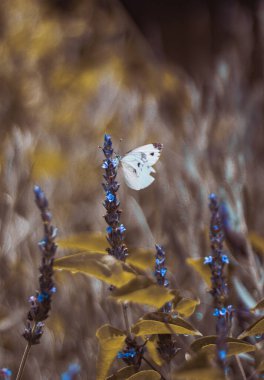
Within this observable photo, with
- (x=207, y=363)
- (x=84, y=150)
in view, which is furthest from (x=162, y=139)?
(x=207, y=363)

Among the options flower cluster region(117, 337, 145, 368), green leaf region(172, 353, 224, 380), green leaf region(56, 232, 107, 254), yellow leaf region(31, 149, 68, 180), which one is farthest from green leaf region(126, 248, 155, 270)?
yellow leaf region(31, 149, 68, 180)

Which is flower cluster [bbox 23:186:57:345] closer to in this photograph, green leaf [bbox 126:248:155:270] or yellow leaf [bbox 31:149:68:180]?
green leaf [bbox 126:248:155:270]

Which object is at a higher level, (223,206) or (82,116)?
(82,116)

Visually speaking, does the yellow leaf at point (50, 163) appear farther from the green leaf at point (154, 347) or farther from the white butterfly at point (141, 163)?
the green leaf at point (154, 347)

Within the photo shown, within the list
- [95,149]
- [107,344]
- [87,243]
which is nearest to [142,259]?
[87,243]

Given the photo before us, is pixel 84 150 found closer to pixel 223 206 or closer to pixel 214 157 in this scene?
pixel 214 157

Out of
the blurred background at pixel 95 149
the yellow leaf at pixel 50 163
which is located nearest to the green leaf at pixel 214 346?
the blurred background at pixel 95 149
